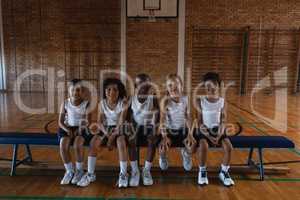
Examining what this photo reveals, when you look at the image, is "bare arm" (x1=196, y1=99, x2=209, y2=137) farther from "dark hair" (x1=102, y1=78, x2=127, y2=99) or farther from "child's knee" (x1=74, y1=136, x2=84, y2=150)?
"child's knee" (x1=74, y1=136, x2=84, y2=150)

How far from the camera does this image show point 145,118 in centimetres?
278

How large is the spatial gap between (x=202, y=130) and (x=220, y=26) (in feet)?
26.9

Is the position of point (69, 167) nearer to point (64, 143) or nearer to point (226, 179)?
point (64, 143)

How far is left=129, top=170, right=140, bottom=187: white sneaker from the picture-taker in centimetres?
255

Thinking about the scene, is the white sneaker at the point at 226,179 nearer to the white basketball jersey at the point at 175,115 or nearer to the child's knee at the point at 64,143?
the white basketball jersey at the point at 175,115

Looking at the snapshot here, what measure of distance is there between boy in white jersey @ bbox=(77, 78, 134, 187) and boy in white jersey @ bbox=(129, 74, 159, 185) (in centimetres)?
10

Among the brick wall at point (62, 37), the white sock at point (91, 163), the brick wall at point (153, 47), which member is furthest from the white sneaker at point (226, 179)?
the brick wall at point (62, 37)

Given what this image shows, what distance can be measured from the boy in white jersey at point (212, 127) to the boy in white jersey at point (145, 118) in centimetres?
43

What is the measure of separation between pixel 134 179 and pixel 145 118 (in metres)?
0.58

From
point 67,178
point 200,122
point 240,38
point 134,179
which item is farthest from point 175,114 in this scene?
point 240,38

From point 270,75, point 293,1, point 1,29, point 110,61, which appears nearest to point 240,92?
point 270,75

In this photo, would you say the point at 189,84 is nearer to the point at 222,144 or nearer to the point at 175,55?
the point at 175,55

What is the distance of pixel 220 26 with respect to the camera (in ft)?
33.3

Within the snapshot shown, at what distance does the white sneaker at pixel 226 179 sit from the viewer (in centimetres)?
258
